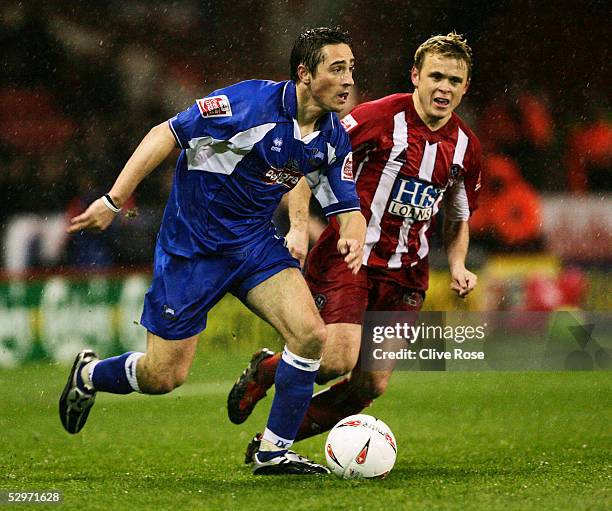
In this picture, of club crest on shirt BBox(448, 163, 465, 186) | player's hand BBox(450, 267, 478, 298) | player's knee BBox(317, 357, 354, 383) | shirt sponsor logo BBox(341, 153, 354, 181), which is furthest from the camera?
club crest on shirt BBox(448, 163, 465, 186)

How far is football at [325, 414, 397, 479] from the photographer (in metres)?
4.56

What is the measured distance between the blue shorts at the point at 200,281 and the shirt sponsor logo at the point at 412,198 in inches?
32.8

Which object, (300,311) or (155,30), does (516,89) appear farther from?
(300,311)

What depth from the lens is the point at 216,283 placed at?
4.72m

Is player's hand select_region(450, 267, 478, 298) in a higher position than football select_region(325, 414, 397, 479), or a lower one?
higher

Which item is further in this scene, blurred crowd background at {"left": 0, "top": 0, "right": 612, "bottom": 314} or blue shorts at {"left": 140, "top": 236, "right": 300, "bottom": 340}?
blurred crowd background at {"left": 0, "top": 0, "right": 612, "bottom": 314}

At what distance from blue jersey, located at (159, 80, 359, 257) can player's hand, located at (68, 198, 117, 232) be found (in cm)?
55

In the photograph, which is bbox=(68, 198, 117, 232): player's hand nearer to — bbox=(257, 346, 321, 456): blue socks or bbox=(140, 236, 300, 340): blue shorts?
bbox=(140, 236, 300, 340): blue shorts

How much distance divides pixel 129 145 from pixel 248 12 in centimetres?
212

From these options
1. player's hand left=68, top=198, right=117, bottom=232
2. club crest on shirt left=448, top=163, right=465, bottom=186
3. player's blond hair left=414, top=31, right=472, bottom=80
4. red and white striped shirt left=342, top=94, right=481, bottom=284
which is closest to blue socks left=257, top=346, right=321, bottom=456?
red and white striped shirt left=342, top=94, right=481, bottom=284

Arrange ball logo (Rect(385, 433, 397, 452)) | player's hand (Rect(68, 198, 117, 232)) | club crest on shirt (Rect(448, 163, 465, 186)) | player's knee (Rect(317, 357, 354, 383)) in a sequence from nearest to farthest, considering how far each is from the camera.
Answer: player's hand (Rect(68, 198, 117, 232)), ball logo (Rect(385, 433, 397, 452)), player's knee (Rect(317, 357, 354, 383)), club crest on shirt (Rect(448, 163, 465, 186))

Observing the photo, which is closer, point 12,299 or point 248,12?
point 12,299

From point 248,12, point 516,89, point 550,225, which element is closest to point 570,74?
point 516,89

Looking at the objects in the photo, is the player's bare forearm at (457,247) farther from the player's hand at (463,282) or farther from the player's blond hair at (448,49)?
the player's blond hair at (448,49)
